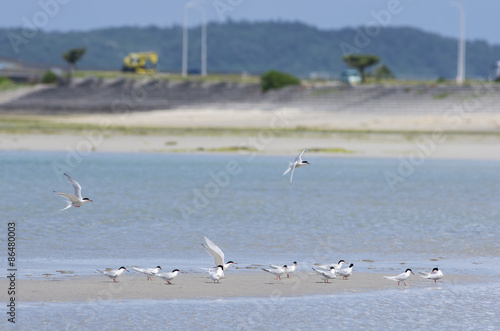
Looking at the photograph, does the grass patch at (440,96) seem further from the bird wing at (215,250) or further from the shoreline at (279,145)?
the bird wing at (215,250)

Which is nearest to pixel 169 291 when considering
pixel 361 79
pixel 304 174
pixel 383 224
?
pixel 383 224

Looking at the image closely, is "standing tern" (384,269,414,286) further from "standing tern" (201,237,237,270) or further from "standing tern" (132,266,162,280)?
"standing tern" (132,266,162,280)

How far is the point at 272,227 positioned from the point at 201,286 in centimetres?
598

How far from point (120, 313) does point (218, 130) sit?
1356 inches

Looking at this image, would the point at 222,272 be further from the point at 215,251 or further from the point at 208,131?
the point at 208,131

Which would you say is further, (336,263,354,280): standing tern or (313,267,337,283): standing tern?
(336,263,354,280): standing tern

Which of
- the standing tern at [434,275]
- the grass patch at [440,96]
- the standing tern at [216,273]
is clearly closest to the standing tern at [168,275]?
the standing tern at [216,273]

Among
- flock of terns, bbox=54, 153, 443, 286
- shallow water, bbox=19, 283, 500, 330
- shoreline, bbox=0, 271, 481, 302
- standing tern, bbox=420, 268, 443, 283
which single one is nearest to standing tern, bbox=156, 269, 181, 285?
flock of terns, bbox=54, 153, 443, 286

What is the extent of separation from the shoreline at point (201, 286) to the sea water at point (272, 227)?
33cm

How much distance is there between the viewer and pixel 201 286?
471 inches

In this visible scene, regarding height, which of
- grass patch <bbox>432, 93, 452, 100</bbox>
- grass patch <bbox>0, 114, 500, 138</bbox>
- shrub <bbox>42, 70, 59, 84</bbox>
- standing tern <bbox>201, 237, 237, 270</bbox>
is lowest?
standing tern <bbox>201, 237, 237, 270</bbox>

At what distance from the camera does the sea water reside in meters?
10.9

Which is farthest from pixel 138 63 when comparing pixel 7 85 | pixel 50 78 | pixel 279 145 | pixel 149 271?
pixel 149 271

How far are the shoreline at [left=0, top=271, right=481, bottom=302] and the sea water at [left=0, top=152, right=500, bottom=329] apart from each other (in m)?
0.33
